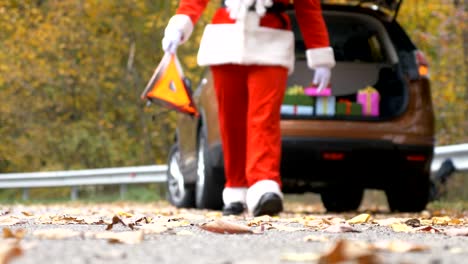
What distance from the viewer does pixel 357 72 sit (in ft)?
29.8

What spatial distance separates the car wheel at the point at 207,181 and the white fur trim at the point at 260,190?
209 cm

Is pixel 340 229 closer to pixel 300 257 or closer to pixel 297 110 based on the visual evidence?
pixel 300 257

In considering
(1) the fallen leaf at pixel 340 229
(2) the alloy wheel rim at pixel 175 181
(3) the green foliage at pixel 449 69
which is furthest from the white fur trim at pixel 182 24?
(3) the green foliage at pixel 449 69

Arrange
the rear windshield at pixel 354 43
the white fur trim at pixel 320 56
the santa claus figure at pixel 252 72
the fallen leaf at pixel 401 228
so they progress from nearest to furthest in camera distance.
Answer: the fallen leaf at pixel 401 228 → the santa claus figure at pixel 252 72 → the white fur trim at pixel 320 56 → the rear windshield at pixel 354 43

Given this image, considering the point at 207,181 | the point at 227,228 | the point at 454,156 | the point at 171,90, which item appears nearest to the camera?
the point at 227,228

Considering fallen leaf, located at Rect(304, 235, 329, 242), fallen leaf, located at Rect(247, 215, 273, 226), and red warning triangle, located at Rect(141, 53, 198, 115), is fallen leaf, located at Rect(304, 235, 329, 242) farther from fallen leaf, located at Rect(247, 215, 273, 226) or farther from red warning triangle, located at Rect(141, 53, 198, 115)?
red warning triangle, located at Rect(141, 53, 198, 115)

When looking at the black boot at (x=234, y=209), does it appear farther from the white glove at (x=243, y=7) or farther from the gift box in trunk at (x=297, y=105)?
the gift box in trunk at (x=297, y=105)

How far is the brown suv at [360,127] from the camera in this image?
8.42m

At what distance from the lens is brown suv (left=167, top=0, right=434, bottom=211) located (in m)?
8.42

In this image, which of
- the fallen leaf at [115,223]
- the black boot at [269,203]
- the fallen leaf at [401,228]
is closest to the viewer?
the fallen leaf at [115,223]

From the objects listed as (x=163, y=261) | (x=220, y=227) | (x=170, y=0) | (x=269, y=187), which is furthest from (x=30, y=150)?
(x=163, y=261)

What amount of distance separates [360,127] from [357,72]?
0.77 m

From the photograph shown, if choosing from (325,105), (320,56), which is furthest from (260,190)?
(325,105)

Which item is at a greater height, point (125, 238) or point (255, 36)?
point (255, 36)
